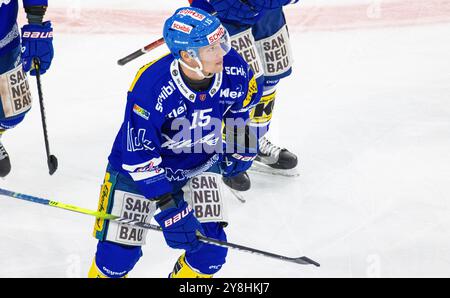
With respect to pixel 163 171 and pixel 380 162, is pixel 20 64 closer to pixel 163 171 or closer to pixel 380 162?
pixel 163 171

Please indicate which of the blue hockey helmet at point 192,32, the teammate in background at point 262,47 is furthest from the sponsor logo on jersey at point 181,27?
the teammate in background at point 262,47

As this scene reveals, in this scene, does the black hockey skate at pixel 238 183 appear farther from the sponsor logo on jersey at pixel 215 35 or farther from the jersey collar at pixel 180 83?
the sponsor logo on jersey at pixel 215 35

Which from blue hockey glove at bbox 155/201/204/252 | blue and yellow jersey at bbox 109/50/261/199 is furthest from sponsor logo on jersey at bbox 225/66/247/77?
blue hockey glove at bbox 155/201/204/252

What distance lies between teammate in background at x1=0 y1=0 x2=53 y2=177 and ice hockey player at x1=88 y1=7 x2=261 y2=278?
3.85 ft

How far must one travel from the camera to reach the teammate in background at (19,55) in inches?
211

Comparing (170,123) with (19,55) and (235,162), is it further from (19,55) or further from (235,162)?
(19,55)

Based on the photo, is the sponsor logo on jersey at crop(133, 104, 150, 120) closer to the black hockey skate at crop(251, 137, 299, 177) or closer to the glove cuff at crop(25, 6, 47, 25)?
the glove cuff at crop(25, 6, 47, 25)

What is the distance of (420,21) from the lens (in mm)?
8164

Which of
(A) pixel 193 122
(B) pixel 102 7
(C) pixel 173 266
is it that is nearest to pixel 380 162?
(C) pixel 173 266

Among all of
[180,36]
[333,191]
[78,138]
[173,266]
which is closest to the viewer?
[180,36]

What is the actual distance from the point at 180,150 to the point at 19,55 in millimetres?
1469

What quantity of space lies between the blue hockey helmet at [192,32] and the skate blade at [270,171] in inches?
77.7
